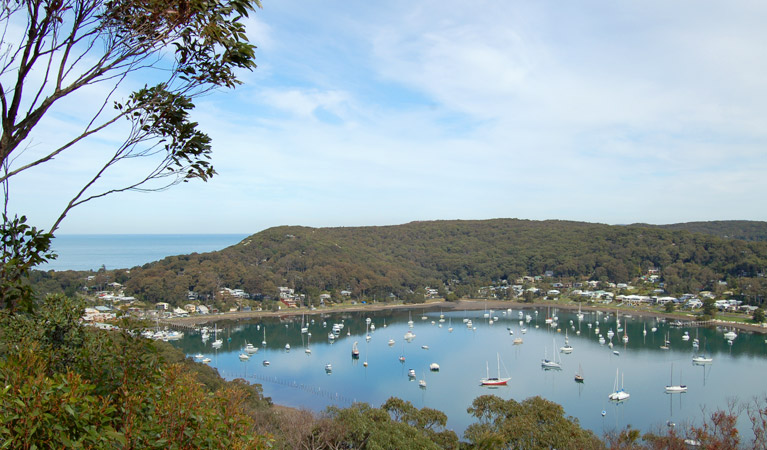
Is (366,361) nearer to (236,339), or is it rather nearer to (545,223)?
(236,339)

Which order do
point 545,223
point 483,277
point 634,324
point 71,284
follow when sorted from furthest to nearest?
1. point 545,223
2. point 483,277
3. point 71,284
4. point 634,324

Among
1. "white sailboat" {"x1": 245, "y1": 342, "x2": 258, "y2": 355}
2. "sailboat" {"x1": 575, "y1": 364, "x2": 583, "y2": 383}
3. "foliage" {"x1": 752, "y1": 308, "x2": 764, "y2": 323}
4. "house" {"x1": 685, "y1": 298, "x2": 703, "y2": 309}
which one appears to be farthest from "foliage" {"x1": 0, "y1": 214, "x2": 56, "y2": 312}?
"house" {"x1": 685, "y1": 298, "x2": 703, "y2": 309}

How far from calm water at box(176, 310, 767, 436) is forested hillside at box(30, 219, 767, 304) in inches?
376

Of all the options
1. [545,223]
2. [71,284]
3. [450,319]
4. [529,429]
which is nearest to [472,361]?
[450,319]

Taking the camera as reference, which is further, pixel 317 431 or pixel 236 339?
pixel 236 339

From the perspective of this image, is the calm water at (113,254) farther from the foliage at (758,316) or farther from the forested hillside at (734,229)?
the forested hillside at (734,229)

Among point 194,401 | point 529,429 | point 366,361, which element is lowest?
point 366,361

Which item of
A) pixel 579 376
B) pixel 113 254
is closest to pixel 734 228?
pixel 579 376

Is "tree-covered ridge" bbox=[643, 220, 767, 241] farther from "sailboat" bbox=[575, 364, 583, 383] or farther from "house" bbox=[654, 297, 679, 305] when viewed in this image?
"sailboat" bbox=[575, 364, 583, 383]

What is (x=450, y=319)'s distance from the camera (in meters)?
34.0

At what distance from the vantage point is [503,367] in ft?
68.2

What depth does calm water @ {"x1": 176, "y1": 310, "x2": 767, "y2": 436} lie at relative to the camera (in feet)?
52.6

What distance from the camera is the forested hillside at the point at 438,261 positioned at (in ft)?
124

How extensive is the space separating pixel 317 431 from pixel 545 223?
2456 inches
